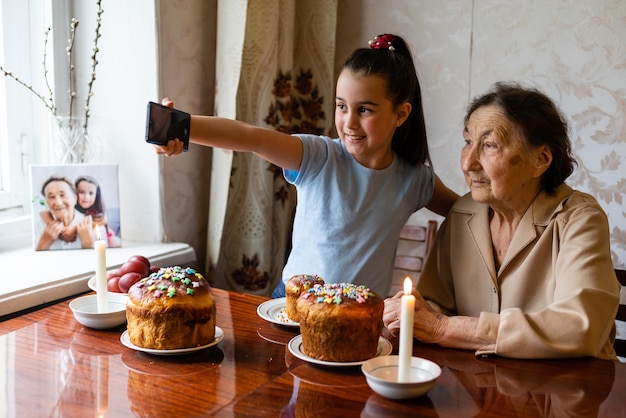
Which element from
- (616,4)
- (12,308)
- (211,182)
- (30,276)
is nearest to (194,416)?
(12,308)

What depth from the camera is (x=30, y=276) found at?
1854 mm

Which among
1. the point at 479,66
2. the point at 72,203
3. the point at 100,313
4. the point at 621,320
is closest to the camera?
the point at 100,313

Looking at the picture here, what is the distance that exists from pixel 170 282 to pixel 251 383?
0.94ft

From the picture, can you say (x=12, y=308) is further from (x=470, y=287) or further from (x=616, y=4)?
(x=616, y=4)

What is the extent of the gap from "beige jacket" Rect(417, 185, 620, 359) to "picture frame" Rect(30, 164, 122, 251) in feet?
3.63

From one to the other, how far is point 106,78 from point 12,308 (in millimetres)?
990

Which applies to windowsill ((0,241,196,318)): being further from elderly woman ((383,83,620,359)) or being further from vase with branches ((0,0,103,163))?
elderly woman ((383,83,620,359))

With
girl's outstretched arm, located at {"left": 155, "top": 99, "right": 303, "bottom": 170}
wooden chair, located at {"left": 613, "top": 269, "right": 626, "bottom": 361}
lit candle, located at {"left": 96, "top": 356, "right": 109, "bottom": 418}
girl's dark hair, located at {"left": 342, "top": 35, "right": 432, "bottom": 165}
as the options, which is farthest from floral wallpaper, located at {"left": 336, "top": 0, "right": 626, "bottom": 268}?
lit candle, located at {"left": 96, "top": 356, "right": 109, "bottom": 418}

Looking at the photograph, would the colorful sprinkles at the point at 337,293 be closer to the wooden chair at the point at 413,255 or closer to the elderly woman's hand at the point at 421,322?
the elderly woman's hand at the point at 421,322

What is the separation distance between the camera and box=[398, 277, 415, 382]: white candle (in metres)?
1.07

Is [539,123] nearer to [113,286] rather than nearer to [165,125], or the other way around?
[165,125]

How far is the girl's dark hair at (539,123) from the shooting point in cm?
160

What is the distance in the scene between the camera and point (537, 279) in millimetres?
1573

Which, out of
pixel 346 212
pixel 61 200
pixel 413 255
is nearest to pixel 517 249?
pixel 346 212
